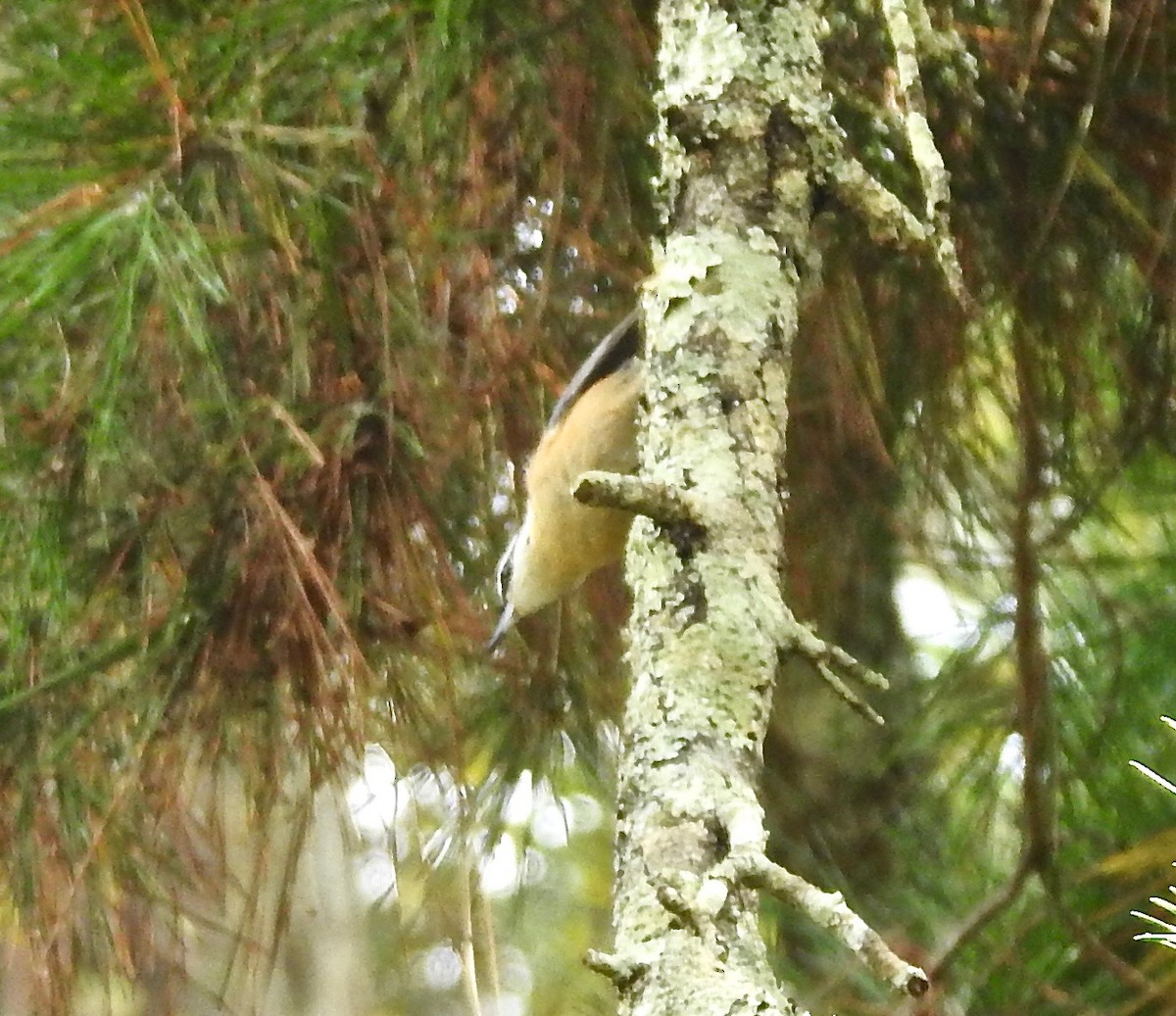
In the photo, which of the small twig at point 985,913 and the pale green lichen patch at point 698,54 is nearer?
the pale green lichen patch at point 698,54

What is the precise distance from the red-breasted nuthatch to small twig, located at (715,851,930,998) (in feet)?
1.53

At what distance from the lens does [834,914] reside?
53cm

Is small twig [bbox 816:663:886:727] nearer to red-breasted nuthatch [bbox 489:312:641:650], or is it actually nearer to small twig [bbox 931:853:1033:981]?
red-breasted nuthatch [bbox 489:312:641:650]

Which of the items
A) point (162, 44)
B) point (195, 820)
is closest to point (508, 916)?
point (195, 820)

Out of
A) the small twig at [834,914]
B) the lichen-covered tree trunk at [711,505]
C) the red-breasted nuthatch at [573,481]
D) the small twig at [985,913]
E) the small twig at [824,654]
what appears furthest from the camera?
the small twig at [985,913]

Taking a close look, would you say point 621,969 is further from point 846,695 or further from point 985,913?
point 985,913

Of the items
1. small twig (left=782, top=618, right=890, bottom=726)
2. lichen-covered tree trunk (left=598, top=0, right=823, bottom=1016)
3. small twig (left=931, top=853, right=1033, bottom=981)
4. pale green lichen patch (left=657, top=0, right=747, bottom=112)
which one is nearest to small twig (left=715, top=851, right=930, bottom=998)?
lichen-covered tree trunk (left=598, top=0, right=823, bottom=1016)

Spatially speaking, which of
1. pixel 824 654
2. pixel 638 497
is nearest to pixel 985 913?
pixel 824 654

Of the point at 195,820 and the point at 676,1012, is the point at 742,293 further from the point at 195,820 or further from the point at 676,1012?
the point at 195,820

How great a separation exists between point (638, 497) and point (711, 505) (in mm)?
45

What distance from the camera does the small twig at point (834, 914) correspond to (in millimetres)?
500

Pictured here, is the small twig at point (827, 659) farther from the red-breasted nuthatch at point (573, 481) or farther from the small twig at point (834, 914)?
the red-breasted nuthatch at point (573, 481)

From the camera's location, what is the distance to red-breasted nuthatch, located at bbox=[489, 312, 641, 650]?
1057mm

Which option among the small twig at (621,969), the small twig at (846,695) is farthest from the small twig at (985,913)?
the small twig at (621,969)
